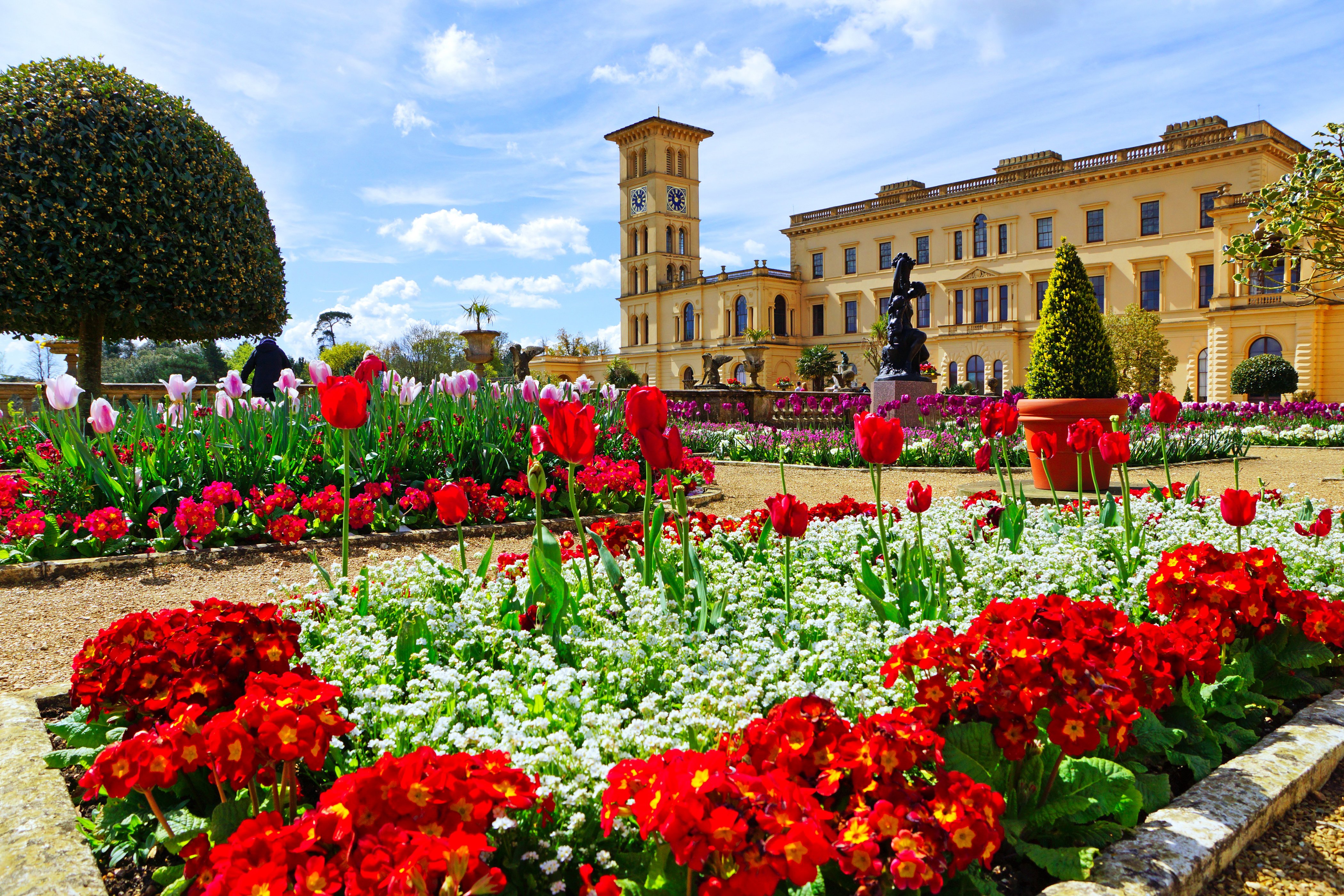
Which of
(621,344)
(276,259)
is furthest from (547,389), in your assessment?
(621,344)

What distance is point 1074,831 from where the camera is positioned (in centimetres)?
167

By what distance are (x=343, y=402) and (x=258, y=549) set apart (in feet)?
10.1

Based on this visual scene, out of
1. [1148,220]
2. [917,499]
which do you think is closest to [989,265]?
[1148,220]

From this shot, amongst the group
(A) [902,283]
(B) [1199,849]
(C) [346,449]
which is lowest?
(B) [1199,849]

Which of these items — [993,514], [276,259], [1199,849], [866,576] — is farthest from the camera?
[276,259]

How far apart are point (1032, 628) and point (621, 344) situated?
194 feet

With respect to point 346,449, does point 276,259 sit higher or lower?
higher

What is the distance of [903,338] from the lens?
52.6ft

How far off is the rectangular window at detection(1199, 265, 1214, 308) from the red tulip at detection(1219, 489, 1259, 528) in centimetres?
3961

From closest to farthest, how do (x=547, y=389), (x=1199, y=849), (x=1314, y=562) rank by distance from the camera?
1. (x=1199, y=849)
2. (x=1314, y=562)
3. (x=547, y=389)

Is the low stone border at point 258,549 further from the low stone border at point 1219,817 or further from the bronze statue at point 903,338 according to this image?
the bronze statue at point 903,338

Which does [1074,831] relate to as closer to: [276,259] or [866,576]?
[866,576]

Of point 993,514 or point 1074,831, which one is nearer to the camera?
point 1074,831

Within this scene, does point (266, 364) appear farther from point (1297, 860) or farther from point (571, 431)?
point (1297, 860)
